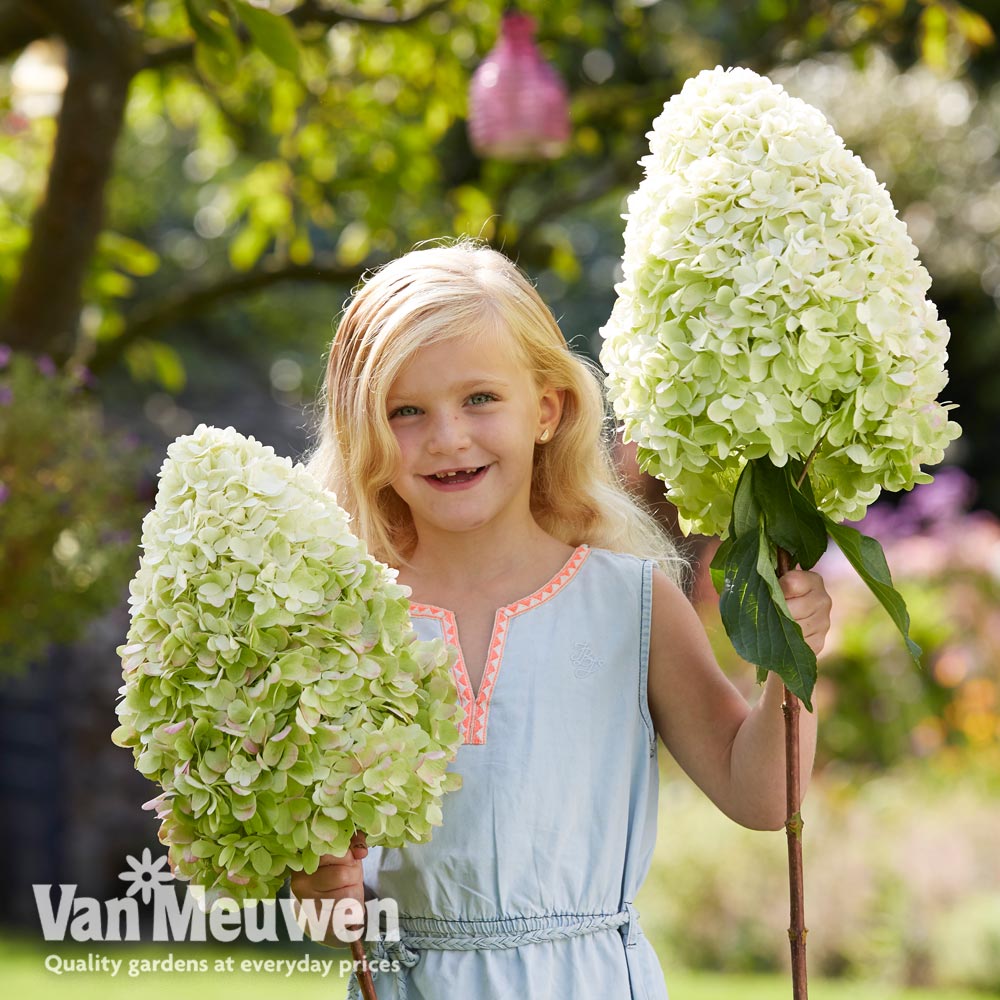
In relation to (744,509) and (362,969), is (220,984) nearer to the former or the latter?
(362,969)

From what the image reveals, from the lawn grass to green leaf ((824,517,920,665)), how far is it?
3406 millimetres

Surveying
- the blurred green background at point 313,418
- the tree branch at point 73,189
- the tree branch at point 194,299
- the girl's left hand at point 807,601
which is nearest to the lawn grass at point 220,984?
Answer: the blurred green background at point 313,418

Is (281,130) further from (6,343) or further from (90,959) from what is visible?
(90,959)

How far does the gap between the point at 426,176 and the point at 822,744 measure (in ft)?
10.8

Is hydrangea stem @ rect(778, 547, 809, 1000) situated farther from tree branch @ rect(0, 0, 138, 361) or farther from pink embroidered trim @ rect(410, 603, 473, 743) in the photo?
tree branch @ rect(0, 0, 138, 361)

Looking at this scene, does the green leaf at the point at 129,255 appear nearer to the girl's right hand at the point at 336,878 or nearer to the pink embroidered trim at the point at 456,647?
the pink embroidered trim at the point at 456,647

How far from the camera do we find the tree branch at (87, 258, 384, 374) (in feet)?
13.0

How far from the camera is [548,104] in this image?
13.2ft

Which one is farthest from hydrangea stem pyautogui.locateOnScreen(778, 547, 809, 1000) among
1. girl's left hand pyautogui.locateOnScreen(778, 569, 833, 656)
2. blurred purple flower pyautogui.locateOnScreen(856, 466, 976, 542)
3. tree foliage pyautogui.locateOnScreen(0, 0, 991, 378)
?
blurred purple flower pyautogui.locateOnScreen(856, 466, 976, 542)

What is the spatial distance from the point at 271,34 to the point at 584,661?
1.15 m

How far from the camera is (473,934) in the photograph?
1825 mm

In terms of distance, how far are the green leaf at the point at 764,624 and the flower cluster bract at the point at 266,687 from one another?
35cm

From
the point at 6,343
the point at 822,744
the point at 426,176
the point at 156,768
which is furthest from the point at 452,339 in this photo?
the point at 822,744

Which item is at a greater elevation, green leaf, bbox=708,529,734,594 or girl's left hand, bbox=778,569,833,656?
green leaf, bbox=708,529,734,594
